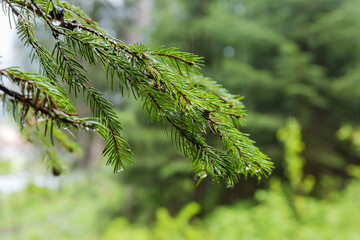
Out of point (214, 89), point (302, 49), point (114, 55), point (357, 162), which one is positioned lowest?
point (114, 55)

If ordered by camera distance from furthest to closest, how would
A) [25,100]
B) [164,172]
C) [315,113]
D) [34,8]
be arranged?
[315,113], [164,172], [34,8], [25,100]

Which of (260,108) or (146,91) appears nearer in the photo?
(146,91)

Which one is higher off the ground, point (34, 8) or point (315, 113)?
point (315, 113)

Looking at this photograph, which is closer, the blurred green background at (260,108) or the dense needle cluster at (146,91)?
the dense needle cluster at (146,91)

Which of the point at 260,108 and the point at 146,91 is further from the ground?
the point at 260,108

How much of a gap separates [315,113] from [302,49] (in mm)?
1163

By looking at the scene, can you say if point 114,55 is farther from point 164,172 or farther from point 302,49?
point 302,49

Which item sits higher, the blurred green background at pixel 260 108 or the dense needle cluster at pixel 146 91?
the blurred green background at pixel 260 108

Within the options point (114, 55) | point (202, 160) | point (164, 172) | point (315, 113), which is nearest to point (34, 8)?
point (114, 55)

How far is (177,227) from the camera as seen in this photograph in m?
2.44

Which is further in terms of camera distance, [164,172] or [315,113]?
[315,113]

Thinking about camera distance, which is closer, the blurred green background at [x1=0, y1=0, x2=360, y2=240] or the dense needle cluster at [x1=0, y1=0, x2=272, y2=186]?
the dense needle cluster at [x1=0, y1=0, x2=272, y2=186]

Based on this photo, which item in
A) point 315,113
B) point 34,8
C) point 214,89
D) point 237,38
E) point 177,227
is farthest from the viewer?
point 315,113

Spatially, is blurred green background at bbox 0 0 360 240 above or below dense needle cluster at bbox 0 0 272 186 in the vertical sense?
above
